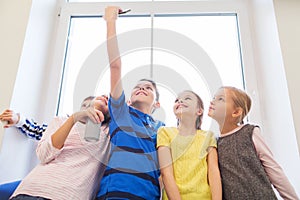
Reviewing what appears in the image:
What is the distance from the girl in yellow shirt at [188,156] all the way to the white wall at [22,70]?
0.58 metres

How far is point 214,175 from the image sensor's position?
2.93 ft

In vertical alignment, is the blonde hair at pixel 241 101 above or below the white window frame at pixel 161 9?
below

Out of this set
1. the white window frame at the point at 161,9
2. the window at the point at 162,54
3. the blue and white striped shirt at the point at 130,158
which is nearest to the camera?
the blue and white striped shirt at the point at 130,158

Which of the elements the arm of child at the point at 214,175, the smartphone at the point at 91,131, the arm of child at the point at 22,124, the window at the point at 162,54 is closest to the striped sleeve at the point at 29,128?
the arm of child at the point at 22,124

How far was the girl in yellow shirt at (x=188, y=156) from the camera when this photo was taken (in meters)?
0.87

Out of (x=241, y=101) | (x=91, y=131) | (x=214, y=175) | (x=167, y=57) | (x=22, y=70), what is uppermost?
(x=167, y=57)

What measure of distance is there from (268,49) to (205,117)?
1.60 ft

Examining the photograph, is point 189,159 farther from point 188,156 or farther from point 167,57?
point 167,57

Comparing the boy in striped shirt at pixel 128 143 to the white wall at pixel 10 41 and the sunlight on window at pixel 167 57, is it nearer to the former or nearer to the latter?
the sunlight on window at pixel 167 57

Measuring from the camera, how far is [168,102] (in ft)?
3.78

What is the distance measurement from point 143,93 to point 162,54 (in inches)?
13.3

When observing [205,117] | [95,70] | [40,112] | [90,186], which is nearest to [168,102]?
[205,117]

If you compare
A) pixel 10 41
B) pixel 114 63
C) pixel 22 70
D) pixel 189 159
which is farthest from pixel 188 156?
pixel 10 41

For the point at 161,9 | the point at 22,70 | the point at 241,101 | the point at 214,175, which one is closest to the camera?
the point at 214,175
